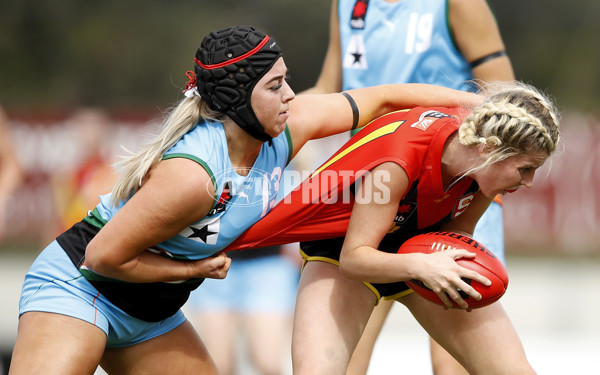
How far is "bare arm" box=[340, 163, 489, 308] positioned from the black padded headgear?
0.54 metres

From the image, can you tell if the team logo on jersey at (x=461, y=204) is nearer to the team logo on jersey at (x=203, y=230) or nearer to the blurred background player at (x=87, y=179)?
the team logo on jersey at (x=203, y=230)

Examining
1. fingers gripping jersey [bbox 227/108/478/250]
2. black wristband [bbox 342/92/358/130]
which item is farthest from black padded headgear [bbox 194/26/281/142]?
black wristband [bbox 342/92/358/130]

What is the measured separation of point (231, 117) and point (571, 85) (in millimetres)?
18937

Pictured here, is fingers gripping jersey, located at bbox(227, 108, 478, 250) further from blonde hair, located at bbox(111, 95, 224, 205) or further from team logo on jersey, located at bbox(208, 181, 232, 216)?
blonde hair, located at bbox(111, 95, 224, 205)

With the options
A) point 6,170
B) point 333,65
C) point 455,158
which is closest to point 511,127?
point 455,158

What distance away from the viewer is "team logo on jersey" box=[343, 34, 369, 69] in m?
4.68

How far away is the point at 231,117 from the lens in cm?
363

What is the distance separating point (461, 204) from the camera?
3.86 metres

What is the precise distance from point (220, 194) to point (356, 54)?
4.97ft

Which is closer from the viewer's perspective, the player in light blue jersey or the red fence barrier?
the player in light blue jersey

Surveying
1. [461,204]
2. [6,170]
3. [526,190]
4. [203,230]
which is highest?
[203,230]

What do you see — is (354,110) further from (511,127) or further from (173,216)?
(173,216)

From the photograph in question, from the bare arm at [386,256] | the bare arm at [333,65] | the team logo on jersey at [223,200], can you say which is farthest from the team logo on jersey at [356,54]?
the team logo on jersey at [223,200]

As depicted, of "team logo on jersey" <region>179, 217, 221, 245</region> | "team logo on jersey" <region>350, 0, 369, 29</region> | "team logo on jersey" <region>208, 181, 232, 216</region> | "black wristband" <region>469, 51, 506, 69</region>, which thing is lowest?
"team logo on jersey" <region>179, 217, 221, 245</region>
